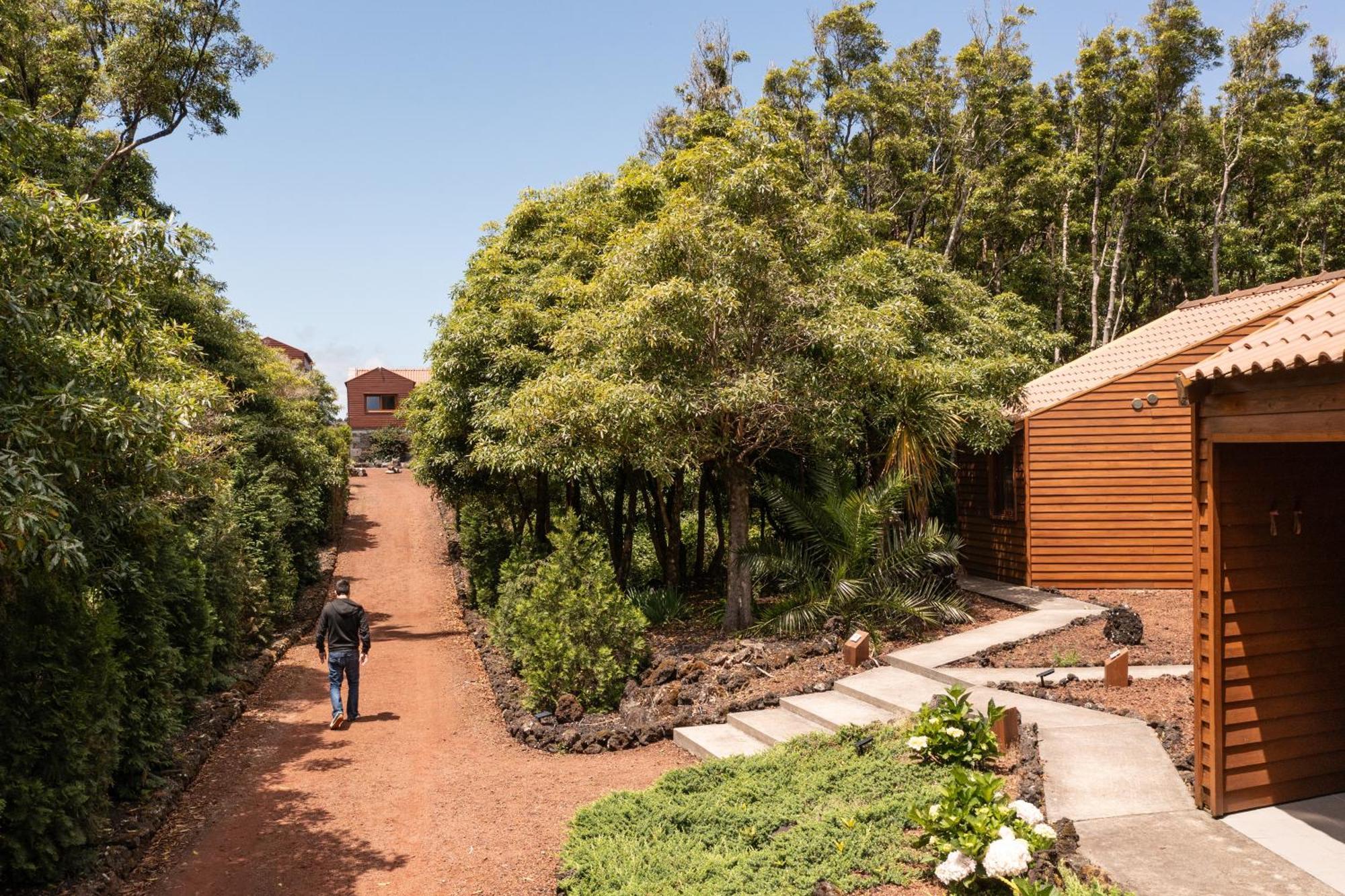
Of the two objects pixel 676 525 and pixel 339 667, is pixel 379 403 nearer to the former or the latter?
pixel 676 525

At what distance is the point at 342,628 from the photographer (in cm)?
1027

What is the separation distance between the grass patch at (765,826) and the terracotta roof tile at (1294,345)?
3054mm

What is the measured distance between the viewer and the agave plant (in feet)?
36.3

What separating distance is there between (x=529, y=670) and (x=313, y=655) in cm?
672

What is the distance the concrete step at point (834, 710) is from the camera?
7984mm

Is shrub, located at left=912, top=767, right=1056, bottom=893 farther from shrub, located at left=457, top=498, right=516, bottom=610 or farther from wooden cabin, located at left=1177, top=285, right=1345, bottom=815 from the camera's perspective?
shrub, located at left=457, top=498, right=516, bottom=610

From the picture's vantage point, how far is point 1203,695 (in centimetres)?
534

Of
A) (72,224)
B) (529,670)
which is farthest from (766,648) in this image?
(72,224)

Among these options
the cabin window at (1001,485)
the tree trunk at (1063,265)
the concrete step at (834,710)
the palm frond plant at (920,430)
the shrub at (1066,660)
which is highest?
the tree trunk at (1063,265)

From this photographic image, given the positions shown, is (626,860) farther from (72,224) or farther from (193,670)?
(193,670)

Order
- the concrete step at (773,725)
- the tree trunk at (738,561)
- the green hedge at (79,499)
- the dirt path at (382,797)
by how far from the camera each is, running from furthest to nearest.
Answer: the tree trunk at (738,561) < the concrete step at (773,725) < the dirt path at (382,797) < the green hedge at (79,499)

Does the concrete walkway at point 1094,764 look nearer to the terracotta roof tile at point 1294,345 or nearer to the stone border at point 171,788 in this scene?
the terracotta roof tile at point 1294,345

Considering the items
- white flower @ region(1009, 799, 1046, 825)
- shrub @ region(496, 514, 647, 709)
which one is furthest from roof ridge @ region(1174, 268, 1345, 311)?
white flower @ region(1009, 799, 1046, 825)

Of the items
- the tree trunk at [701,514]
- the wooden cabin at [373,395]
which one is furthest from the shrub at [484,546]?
the wooden cabin at [373,395]
